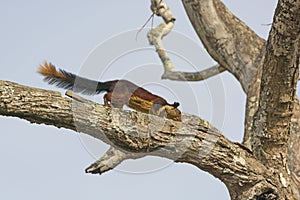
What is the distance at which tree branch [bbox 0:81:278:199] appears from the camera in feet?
6.53

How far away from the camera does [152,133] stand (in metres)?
2.16

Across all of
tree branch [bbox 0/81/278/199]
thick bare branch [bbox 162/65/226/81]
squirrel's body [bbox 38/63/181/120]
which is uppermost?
thick bare branch [bbox 162/65/226/81]

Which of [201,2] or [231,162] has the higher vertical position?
[201,2]

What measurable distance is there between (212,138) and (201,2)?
1.62 meters

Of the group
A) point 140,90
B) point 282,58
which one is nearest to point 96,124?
point 140,90

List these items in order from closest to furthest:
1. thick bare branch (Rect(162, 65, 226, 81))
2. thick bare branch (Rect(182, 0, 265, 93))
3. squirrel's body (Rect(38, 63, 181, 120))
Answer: squirrel's body (Rect(38, 63, 181, 120)) → thick bare branch (Rect(182, 0, 265, 93)) → thick bare branch (Rect(162, 65, 226, 81))

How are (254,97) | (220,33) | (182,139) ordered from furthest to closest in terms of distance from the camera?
(220,33) < (254,97) < (182,139)

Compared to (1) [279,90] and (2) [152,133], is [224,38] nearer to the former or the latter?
(1) [279,90]

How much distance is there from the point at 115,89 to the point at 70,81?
0.54 ft

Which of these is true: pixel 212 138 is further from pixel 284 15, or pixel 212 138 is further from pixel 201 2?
pixel 201 2

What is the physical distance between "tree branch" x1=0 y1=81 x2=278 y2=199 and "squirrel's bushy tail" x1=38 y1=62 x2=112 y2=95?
0.82ft

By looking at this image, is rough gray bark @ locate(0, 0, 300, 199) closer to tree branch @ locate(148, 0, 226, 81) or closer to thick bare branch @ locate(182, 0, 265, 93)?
thick bare branch @ locate(182, 0, 265, 93)

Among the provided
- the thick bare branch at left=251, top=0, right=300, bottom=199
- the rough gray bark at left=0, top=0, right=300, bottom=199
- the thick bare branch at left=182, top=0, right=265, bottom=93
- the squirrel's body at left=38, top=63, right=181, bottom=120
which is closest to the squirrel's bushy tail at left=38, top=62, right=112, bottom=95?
the squirrel's body at left=38, top=63, right=181, bottom=120

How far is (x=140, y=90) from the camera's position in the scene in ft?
7.60
